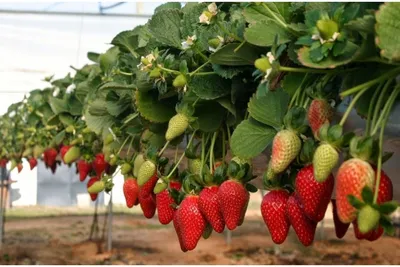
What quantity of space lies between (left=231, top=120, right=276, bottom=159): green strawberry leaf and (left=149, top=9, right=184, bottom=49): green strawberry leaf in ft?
1.12

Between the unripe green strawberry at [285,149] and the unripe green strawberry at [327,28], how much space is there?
0.15 m

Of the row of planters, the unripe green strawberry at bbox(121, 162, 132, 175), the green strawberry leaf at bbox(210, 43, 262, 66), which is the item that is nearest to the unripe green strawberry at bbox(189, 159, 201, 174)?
the row of planters

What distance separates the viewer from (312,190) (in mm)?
786

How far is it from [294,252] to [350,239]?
0.82 m

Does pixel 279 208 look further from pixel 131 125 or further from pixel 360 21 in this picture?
pixel 131 125

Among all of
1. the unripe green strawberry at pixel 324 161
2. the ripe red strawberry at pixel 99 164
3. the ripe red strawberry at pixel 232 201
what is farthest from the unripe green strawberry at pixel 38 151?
the unripe green strawberry at pixel 324 161

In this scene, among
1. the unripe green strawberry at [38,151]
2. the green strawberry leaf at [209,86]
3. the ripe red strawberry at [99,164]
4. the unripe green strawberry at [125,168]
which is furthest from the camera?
the unripe green strawberry at [38,151]

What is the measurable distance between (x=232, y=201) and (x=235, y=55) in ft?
0.69

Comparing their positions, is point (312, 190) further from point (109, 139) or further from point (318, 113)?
point (109, 139)

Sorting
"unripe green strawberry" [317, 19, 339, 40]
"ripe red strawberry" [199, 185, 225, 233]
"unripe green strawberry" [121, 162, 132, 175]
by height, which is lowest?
"unripe green strawberry" [121, 162, 132, 175]

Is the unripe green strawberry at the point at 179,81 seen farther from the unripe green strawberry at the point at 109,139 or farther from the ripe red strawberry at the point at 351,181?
the unripe green strawberry at the point at 109,139

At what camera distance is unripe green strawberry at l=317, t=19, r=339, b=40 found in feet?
2.36

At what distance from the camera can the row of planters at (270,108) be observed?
0.70 metres

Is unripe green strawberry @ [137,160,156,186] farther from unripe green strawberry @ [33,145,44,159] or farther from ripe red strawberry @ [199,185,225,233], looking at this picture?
unripe green strawberry @ [33,145,44,159]
